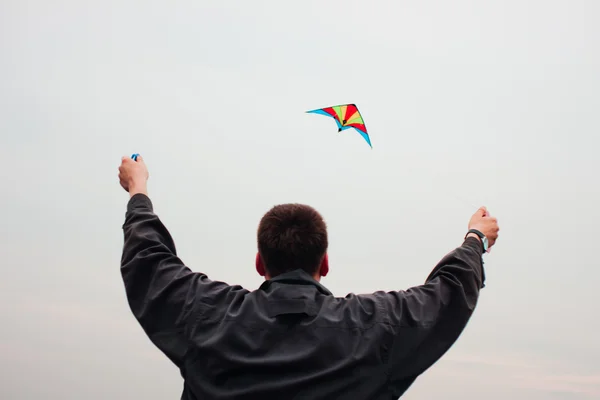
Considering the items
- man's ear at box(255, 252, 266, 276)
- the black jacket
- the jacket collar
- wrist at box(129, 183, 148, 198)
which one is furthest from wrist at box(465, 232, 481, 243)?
wrist at box(129, 183, 148, 198)

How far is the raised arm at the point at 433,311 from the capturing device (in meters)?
3.19

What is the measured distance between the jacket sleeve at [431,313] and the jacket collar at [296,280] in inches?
12.1

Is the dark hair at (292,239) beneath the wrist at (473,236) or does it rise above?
beneath

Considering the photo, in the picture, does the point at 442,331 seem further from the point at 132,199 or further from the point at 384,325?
the point at 132,199

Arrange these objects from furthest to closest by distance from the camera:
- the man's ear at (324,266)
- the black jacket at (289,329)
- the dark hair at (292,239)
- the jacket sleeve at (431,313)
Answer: the man's ear at (324,266) → the dark hair at (292,239) → the jacket sleeve at (431,313) → the black jacket at (289,329)

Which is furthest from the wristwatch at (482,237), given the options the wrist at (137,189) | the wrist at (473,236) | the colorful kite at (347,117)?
the colorful kite at (347,117)

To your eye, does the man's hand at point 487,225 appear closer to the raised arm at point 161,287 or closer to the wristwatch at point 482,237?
the wristwatch at point 482,237

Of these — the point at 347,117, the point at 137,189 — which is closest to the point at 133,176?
the point at 137,189

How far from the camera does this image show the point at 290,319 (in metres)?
3.15

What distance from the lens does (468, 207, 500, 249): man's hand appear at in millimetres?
3877

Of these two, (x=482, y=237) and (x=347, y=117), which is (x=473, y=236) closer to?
(x=482, y=237)

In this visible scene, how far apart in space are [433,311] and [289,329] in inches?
27.1

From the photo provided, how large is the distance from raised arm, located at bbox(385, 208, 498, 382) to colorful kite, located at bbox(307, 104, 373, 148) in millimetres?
5668

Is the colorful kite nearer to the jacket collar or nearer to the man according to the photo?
the man
